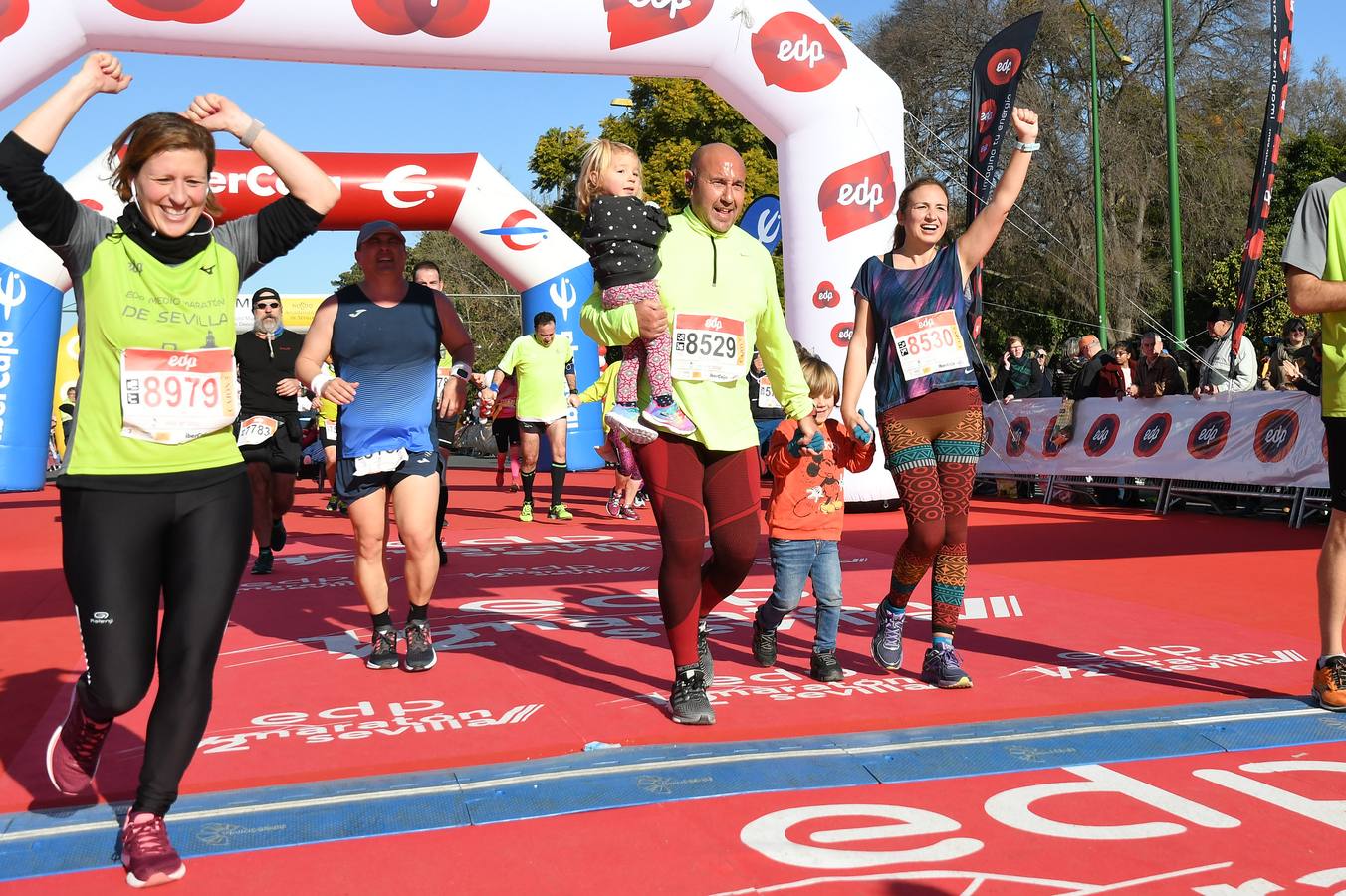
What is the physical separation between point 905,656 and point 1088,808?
210 cm

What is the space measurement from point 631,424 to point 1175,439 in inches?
369

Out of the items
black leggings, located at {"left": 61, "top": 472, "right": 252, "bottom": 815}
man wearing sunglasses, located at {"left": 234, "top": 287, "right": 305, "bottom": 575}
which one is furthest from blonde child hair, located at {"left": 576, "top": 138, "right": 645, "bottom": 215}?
man wearing sunglasses, located at {"left": 234, "top": 287, "right": 305, "bottom": 575}

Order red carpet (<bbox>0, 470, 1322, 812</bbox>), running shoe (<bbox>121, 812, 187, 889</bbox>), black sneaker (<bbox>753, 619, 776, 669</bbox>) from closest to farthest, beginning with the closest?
running shoe (<bbox>121, 812, 187, 889</bbox>)
red carpet (<bbox>0, 470, 1322, 812</bbox>)
black sneaker (<bbox>753, 619, 776, 669</bbox>)

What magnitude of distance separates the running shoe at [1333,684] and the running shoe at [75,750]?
3.85 metres

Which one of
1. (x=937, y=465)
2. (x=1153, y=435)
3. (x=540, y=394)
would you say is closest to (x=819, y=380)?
(x=937, y=465)

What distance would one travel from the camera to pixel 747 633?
19.9ft

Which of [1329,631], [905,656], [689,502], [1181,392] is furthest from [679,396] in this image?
[1181,392]

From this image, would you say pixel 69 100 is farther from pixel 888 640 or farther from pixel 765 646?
pixel 888 640

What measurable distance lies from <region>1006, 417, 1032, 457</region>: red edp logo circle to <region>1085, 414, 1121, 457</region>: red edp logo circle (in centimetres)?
102

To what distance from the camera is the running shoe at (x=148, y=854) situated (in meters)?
2.89

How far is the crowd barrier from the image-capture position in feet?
→ 35.5

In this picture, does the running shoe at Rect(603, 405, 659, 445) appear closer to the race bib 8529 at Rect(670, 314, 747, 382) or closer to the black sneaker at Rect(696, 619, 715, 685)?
the race bib 8529 at Rect(670, 314, 747, 382)

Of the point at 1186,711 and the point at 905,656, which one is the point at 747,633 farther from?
the point at 1186,711

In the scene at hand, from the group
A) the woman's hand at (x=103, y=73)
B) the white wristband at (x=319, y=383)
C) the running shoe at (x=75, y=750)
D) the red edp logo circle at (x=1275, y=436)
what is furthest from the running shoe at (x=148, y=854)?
the red edp logo circle at (x=1275, y=436)
